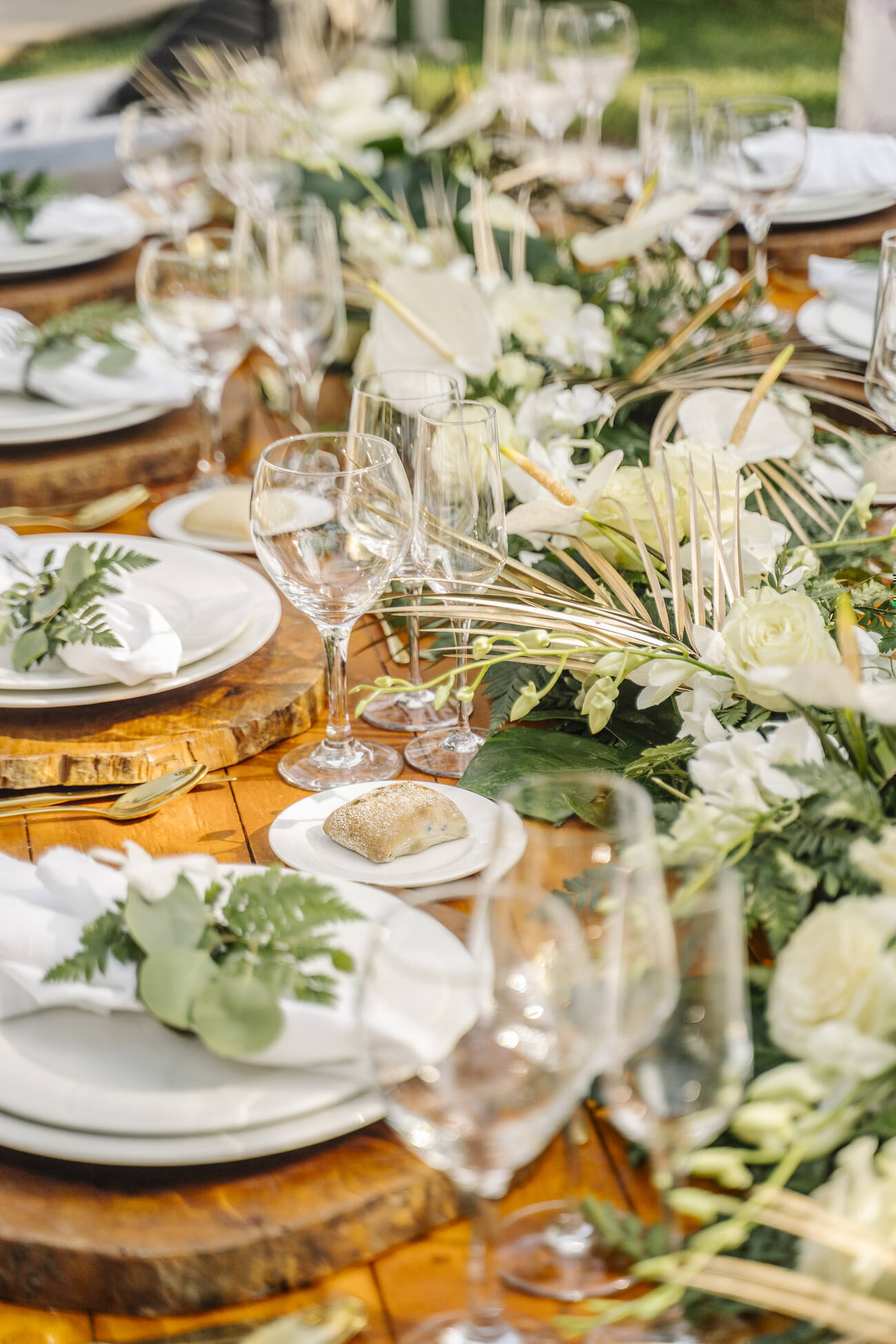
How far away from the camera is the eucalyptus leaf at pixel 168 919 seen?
72cm

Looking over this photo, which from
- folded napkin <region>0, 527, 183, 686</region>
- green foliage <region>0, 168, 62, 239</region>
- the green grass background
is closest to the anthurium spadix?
folded napkin <region>0, 527, 183, 686</region>

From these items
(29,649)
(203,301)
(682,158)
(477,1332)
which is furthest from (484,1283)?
(682,158)

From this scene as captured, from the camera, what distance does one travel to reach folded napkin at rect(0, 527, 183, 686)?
109 cm

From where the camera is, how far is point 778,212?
6.84ft

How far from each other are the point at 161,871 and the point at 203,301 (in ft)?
3.24

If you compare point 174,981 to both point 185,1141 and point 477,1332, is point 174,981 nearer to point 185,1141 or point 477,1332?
point 185,1141

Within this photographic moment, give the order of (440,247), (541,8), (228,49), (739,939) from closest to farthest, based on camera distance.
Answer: (739,939), (440,247), (541,8), (228,49)

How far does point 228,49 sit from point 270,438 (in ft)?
A: 6.66

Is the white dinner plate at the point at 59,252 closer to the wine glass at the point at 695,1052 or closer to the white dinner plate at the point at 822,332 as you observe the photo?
the white dinner plate at the point at 822,332

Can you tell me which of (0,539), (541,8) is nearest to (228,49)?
(541,8)

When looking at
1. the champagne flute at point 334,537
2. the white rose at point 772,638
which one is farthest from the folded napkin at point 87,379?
the white rose at point 772,638

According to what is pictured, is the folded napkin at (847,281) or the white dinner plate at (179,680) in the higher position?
the folded napkin at (847,281)

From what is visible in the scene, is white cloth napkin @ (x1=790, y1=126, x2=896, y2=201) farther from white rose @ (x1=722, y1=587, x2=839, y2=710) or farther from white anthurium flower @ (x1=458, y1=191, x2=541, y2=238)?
white rose @ (x1=722, y1=587, x2=839, y2=710)

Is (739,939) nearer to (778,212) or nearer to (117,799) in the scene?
(117,799)
